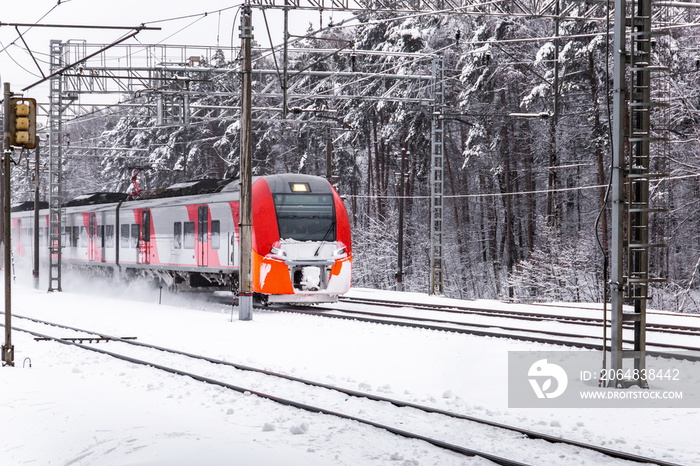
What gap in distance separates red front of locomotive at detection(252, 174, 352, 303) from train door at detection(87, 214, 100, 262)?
1284 centimetres

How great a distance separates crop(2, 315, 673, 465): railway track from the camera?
808cm

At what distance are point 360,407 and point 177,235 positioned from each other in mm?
17327

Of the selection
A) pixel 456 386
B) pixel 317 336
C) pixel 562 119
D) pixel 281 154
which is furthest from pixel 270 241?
pixel 281 154

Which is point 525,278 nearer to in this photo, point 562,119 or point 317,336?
point 562,119

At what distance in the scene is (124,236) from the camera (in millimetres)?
30922

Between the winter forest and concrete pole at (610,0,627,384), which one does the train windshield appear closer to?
the winter forest

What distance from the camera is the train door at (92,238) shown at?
33.7 metres

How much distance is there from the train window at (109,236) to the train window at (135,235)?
188 centimetres

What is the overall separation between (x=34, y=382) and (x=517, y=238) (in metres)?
37.4

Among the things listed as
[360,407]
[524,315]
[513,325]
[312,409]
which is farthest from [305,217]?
[312,409]

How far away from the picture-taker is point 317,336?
17125 mm

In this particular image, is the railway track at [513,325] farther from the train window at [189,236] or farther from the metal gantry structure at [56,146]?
the metal gantry structure at [56,146]

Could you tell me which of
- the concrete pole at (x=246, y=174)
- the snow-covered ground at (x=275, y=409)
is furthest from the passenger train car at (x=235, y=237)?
the snow-covered ground at (x=275, y=409)

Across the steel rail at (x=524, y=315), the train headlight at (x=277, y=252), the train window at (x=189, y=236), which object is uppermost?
the train window at (x=189, y=236)
